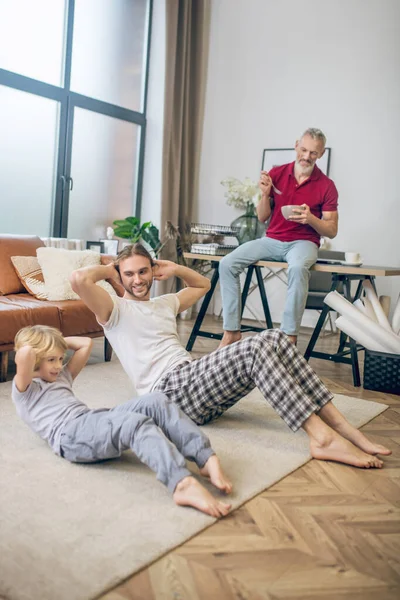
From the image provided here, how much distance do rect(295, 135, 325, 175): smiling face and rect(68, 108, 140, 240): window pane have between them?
2.25 metres

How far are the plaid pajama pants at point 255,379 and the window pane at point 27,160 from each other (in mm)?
2928

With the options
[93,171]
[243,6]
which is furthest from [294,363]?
[243,6]

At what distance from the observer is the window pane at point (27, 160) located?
4730mm

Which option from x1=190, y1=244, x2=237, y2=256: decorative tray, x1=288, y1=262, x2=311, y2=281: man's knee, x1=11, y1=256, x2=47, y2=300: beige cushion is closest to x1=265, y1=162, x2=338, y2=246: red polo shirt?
x1=288, y1=262, x2=311, y2=281: man's knee

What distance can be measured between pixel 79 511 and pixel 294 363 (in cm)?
96

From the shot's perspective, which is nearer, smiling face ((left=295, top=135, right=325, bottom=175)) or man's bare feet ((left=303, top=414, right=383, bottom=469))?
man's bare feet ((left=303, top=414, right=383, bottom=469))

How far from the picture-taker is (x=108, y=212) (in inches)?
226

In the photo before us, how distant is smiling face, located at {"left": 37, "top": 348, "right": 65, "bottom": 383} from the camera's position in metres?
2.15

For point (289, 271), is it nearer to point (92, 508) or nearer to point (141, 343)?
point (141, 343)

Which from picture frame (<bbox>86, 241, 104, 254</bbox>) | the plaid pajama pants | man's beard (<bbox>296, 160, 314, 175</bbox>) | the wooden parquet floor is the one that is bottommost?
the wooden parquet floor

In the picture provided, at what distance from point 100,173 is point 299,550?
4.53m

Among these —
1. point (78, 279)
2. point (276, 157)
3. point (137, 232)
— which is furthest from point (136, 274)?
point (276, 157)

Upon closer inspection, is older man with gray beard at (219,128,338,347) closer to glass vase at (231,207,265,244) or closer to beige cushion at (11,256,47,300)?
glass vase at (231,207,265,244)

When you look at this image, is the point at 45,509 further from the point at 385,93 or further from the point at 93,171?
the point at 385,93
